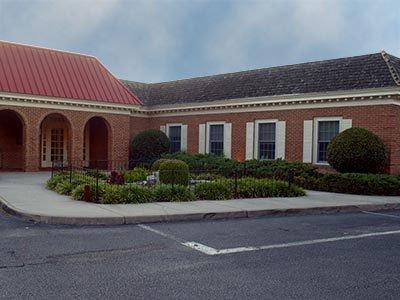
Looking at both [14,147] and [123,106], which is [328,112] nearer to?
[123,106]

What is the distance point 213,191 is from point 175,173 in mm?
2395

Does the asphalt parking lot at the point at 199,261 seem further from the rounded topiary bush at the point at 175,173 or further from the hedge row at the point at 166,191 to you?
the rounded topiary bush at the point at 175,173

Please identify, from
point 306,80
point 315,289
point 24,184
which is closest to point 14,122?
point 24,184

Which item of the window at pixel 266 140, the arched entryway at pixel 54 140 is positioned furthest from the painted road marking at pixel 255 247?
the arched entryway at pixel 54 140

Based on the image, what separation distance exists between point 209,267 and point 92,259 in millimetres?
1787

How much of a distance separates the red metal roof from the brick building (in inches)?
2.4

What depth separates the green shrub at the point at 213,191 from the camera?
1415 centimetres

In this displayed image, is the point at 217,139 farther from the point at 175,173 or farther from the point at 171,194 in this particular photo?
the point at 171,194

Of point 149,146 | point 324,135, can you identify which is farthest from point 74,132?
point 324,135

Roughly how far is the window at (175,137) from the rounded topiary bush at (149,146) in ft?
6.63

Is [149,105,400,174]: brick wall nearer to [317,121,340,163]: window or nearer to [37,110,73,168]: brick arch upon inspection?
[317,121,340,163]: window

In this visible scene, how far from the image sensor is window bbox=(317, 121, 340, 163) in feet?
70.5

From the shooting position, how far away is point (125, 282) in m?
5.76

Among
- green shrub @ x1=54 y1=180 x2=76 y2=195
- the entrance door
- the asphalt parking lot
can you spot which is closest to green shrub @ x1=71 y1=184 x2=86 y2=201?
green shrub @ x1=54 y1=180 x2=76 y2=195
